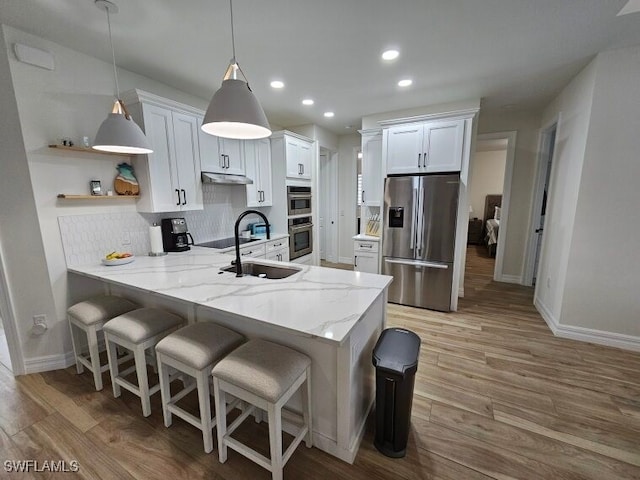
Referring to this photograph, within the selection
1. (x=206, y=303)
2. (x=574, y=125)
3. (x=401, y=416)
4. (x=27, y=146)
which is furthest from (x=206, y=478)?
(x=574, y=125)

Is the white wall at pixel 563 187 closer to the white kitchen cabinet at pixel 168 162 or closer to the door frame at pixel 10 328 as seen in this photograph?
the white kitchen cabinet at pixel 168 162

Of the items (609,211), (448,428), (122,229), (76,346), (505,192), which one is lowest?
(448,428)

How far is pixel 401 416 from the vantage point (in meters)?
1.49

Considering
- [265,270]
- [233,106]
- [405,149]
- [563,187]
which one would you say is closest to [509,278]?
[563,187]

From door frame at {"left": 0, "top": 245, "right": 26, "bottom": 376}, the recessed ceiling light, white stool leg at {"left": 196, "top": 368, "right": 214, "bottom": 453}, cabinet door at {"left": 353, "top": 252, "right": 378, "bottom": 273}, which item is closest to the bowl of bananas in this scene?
door frame at {"left": 0, "top": 245, "right": 26, "bottom": 376}

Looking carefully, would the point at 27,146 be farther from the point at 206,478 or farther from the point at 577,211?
the point at 577,211

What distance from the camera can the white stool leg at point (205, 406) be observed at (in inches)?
57.9

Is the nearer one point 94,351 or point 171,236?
point 94,351

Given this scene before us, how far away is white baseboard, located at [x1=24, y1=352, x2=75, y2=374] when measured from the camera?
88.1 inches

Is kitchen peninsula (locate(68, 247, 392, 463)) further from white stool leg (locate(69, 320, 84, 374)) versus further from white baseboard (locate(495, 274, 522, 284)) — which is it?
white baseboard (locate(495, 274, 522, 284))

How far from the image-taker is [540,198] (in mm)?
4047

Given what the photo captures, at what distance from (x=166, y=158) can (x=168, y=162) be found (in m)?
0.04

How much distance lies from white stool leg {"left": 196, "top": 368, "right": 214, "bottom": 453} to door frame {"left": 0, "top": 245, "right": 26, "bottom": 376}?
1.92 m

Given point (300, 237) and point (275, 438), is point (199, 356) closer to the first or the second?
point (275, 438)
